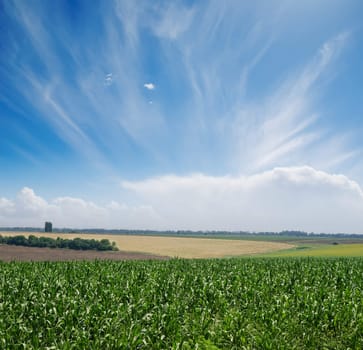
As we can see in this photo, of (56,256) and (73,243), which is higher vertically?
(56,256)

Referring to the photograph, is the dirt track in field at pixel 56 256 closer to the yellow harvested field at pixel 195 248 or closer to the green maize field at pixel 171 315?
the yellow harvested field at pixel 195 248

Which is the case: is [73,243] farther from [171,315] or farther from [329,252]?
[171,315]

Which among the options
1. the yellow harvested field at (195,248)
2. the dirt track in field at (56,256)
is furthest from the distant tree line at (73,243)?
the dirt track in field at (56,256)

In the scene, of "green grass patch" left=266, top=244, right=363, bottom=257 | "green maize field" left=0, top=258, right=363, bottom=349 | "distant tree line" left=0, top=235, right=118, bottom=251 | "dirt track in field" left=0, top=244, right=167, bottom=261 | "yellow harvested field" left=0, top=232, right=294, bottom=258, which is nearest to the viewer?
"green maize field" left=0, top=258, right=363, bottom=349

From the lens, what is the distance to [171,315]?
27.0ft

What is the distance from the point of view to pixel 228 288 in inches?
448

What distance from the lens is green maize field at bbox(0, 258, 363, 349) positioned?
7.14 meters

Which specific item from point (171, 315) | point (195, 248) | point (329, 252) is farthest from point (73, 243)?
point (171, 315)

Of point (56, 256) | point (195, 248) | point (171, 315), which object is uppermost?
point (171, 315)

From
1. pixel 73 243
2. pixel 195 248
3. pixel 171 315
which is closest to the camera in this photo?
pixel 171 315

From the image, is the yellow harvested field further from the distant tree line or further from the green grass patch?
the green grass patch

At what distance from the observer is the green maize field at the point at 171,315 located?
23.4 ft

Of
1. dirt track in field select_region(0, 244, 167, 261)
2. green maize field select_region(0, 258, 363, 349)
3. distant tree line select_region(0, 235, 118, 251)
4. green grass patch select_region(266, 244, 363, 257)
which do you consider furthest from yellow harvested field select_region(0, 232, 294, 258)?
green maize field select_region(0, 258, 363, 349)

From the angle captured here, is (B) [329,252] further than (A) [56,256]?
Yes
